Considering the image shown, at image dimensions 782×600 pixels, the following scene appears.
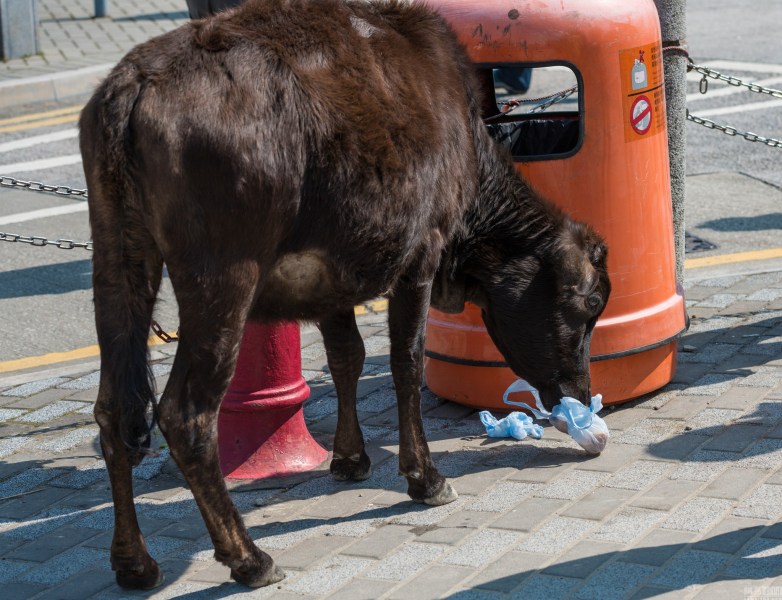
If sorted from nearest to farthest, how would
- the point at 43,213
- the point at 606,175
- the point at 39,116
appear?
the point at 606,175, the point at 43,213, the point at 39,116

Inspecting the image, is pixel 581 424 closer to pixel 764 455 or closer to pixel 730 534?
pixel 764 455

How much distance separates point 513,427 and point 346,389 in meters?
0.74

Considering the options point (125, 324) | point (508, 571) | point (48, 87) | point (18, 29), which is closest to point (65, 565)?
point (125, 324)

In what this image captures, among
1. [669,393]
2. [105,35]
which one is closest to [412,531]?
[669,393]

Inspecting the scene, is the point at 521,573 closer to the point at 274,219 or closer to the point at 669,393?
the point at 274,219

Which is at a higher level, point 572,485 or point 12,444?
point 12,444

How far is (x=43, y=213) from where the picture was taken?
927 centimetres

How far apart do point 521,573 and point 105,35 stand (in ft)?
40.8

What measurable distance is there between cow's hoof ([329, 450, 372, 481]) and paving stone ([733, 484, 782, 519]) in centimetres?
142

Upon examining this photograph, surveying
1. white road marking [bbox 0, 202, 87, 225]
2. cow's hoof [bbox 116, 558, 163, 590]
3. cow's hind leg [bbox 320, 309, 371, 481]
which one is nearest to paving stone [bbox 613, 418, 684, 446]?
cow's hind leg [bbox 320, 309, 371, 481]

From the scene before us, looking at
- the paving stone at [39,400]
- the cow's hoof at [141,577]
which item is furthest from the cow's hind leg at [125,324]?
the paving stone at [39,400]

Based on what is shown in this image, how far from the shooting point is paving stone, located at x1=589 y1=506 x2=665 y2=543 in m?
4.17

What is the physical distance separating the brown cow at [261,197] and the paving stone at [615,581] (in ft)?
2.80

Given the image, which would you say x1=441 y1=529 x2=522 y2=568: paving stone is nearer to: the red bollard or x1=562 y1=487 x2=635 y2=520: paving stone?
x1=562 y1=487 x2=635 y2=520: paving stone
